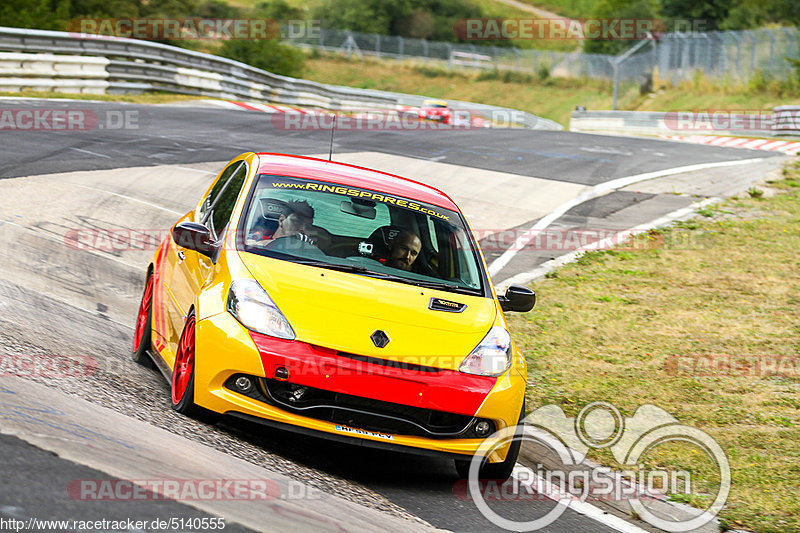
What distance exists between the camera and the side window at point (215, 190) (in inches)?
284

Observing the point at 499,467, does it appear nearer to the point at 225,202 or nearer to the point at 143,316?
the point at 225,202

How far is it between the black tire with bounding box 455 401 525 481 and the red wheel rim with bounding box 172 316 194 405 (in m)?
1.60

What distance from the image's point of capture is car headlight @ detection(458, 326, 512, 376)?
18.0 ft

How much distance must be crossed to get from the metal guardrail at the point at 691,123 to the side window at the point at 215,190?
25300 millimetres

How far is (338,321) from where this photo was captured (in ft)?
17.6

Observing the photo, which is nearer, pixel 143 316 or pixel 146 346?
pixel 146 346

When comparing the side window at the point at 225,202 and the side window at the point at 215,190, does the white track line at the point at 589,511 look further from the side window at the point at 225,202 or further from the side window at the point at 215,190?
the side window at the point at 215,190

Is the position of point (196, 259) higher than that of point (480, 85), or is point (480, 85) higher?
point (196, 259)

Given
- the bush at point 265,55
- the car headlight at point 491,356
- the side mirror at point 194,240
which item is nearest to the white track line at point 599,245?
the car headlight at point 491,356

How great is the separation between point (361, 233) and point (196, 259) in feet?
3.85

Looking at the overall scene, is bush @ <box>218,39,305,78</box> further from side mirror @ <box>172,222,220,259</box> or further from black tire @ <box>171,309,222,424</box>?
black tire @ <box>171,309,222,424</box>

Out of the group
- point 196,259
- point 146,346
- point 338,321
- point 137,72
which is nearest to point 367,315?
point 338,321

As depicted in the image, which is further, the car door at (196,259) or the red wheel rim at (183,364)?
the car door at (196,259)

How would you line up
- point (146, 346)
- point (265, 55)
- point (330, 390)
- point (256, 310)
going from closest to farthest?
point (330, 390) → point (256, 310) → point (146, 346) → point (265, 55)
